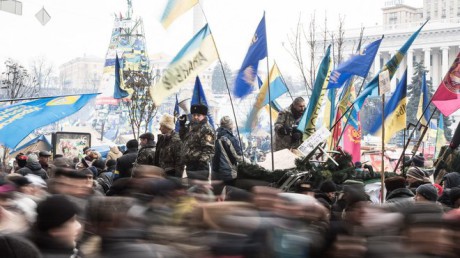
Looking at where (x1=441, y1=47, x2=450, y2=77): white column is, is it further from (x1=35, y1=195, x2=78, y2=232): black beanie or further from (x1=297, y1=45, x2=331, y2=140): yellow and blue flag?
(x1=35, y1=195, x2=78, y2=232): black beanie

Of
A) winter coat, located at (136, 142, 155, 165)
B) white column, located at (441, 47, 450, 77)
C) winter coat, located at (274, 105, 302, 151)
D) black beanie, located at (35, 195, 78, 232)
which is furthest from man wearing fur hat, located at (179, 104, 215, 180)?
white column, located at (441, 47, 450, 77)

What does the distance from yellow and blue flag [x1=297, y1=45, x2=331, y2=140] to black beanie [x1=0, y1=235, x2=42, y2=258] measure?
7.76 meters

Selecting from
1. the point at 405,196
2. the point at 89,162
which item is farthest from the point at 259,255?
the point at 89,162

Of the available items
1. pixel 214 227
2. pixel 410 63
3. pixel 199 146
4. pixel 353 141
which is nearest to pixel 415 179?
pixel 199 146

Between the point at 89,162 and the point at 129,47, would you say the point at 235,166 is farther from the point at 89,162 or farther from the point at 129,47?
the point at 129,47

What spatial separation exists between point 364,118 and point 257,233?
242 feet

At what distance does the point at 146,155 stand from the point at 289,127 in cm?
196

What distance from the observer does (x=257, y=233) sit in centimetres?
435

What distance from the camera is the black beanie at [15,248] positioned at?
11.5ft

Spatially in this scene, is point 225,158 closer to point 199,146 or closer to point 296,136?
point 199,146

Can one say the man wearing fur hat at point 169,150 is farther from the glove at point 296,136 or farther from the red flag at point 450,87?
the red flag at point 450,87

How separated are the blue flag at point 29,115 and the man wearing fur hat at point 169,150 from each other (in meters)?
1.74

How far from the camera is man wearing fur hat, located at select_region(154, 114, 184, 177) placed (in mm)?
9562

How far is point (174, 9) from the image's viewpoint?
38.3ft
